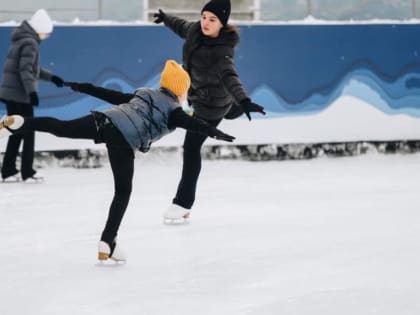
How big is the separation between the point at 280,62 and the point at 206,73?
150 inches

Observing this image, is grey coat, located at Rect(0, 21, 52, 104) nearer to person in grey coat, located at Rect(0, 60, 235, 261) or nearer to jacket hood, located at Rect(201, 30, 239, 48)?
jacket hood, located at Rect(201, 30, 239, 48)

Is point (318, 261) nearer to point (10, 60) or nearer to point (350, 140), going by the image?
point (10, 60)

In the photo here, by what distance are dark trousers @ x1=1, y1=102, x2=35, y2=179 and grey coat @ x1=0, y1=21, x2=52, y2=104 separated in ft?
0.26

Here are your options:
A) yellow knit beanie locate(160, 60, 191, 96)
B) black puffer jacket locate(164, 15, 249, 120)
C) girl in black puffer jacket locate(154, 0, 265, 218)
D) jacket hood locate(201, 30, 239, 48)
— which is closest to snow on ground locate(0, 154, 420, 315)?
girl in black puffer jacket locate(154, 0, 265, 218)

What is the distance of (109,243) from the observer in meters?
3.90

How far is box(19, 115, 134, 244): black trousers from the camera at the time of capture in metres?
3.84

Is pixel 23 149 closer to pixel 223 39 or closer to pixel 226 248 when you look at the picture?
pixel 223 39

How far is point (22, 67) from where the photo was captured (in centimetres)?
716

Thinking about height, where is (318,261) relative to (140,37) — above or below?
below

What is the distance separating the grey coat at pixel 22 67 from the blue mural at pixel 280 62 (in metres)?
1.07

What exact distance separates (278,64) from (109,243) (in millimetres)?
5208

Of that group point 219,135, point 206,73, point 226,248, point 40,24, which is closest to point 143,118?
point 219,135

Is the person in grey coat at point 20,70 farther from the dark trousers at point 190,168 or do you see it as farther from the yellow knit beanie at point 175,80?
the yellow knit beanie at point 175,80

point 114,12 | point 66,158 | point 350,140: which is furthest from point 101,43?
point 350,140
